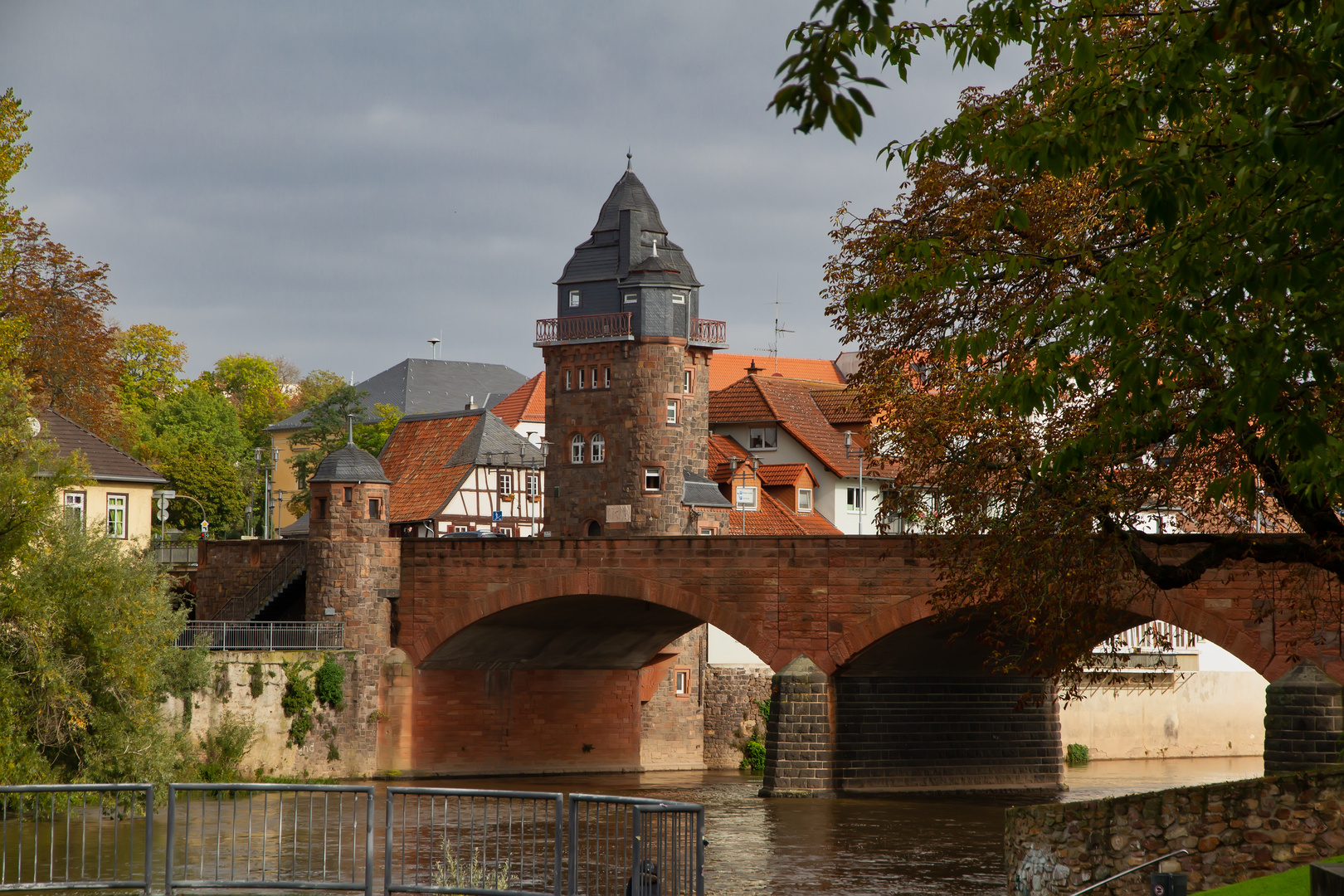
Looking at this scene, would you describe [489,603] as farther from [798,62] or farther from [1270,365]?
[798,62]

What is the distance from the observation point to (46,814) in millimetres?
23828

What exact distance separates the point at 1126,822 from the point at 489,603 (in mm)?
22004

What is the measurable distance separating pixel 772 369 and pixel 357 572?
47.1 meters

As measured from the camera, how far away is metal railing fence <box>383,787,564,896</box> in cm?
1125

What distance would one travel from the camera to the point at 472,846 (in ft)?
44.8

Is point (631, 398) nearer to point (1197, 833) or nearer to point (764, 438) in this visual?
point (764, 438)

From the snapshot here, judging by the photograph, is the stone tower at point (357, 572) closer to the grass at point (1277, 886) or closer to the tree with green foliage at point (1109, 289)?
the tree with green foliage at point (1109, 289)

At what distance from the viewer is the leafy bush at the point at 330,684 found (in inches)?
1379

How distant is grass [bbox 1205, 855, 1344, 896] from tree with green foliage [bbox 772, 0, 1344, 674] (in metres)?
2.67

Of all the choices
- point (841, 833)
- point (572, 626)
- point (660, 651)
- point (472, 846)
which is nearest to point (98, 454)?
point (572, 626)

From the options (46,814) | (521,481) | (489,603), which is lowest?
(46,814)

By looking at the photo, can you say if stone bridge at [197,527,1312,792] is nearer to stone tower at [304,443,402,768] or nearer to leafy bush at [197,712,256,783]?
stone tower at [304,443,402,768]

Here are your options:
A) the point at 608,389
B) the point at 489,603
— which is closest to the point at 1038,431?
the point at 489,603

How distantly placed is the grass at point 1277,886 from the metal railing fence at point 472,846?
4.79 metres
